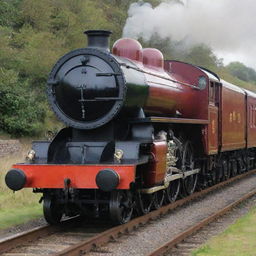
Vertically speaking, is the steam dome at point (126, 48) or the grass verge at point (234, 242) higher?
the steam dome at point (126, 48)

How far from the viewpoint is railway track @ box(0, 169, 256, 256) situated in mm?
6918

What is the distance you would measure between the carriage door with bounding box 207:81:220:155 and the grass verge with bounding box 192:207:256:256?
3.90m

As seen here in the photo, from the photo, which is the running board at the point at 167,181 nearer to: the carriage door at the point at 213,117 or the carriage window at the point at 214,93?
the carriage door at the point at 213,117

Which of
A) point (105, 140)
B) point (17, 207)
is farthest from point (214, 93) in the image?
point (17, 207)

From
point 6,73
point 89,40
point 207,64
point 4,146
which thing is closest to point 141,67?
point 89,40

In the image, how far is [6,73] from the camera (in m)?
24.0

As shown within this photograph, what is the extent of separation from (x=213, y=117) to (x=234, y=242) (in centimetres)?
594

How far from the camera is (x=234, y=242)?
725 centimetres

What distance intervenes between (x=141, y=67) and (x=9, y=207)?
151 inches

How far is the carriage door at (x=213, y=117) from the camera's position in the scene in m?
12.4

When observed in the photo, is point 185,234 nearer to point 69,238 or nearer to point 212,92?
point 69,238

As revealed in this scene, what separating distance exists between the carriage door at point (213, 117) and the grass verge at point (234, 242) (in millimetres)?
3899

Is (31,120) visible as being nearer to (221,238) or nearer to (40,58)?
(40,58)

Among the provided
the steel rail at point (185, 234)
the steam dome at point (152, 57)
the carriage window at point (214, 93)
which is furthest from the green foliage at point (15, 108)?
the steel rail at point (185, 234)
